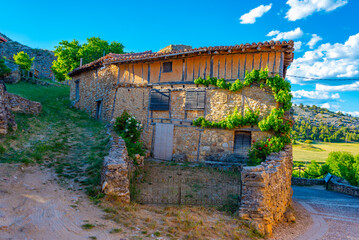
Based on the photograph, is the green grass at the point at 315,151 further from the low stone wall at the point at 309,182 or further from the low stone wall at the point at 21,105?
the low stone wall at the point at 21,105

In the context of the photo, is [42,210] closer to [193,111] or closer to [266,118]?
[193,111]

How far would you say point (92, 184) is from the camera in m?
6.75

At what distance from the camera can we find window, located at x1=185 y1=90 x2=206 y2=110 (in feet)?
40.4

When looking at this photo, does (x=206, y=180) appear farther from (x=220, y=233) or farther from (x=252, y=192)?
(x=220, y=233)

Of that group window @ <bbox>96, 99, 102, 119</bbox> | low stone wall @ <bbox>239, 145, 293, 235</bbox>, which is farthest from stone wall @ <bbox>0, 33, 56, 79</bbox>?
low stone wall @ <bbox>239, 145, 293, 235</bbox>

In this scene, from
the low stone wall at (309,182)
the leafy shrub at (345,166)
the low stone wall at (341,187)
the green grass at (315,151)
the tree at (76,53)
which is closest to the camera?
the low stone wall at (341,187)

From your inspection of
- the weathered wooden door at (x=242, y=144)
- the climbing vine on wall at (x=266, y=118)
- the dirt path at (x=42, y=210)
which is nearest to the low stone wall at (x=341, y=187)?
the climbing vine on wall at (x=266, y=118)

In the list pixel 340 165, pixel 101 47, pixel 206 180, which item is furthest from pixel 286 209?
pixel 101 47

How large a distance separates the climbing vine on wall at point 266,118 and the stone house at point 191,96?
0.31m

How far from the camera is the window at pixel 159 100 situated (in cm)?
1311

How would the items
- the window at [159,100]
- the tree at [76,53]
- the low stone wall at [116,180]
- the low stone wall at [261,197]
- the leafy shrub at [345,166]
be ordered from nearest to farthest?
the low stone wall at [116,180], the low stone wall at [261,197], the window at [159,100], the leafy shrub at [345,166], the tree at [76,53]

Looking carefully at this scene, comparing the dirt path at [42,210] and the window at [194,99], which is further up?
the window at [194,99]

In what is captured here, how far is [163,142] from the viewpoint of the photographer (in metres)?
13.0

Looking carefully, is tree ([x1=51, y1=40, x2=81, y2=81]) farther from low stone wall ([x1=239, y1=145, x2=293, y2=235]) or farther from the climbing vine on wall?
low stone wall ([x1=239, y1=145, x2=293, y2=235])
